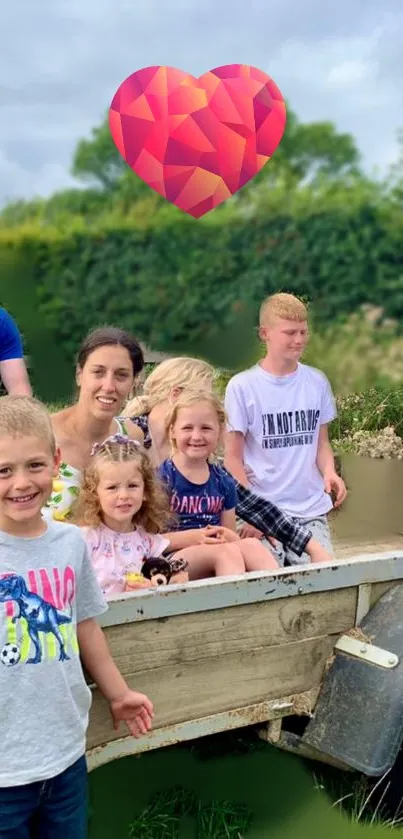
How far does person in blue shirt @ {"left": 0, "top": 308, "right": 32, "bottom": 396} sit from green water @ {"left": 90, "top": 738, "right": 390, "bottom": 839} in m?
1.07

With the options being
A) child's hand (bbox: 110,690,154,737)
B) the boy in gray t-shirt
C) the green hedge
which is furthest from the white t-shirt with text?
the green hedge

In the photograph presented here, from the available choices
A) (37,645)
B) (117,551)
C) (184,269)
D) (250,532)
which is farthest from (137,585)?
(184,269)

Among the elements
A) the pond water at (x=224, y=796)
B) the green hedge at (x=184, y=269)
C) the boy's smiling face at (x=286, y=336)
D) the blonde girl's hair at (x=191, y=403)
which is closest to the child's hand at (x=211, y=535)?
the blonde girl's hair at (x=191, y=403)

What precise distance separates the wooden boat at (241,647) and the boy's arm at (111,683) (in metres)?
0.07

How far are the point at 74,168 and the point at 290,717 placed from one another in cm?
456

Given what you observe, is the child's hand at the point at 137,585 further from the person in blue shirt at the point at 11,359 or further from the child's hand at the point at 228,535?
the person in blue shirt at the point at 11,359

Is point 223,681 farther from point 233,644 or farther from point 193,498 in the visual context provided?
point 193,498

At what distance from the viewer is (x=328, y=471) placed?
118 inches

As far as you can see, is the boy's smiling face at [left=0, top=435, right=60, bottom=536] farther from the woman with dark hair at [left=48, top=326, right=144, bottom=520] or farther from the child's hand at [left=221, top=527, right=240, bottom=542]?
the child's hand at [left=221, top=527, right=240, bottom=542]

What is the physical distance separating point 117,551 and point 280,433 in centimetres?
94

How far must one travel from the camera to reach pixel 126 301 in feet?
19.0

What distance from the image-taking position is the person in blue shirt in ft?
Answer: 8.69

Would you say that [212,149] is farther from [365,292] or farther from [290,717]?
[290,717]

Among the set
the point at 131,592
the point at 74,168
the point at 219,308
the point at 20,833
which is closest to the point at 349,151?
the point at 219,308
